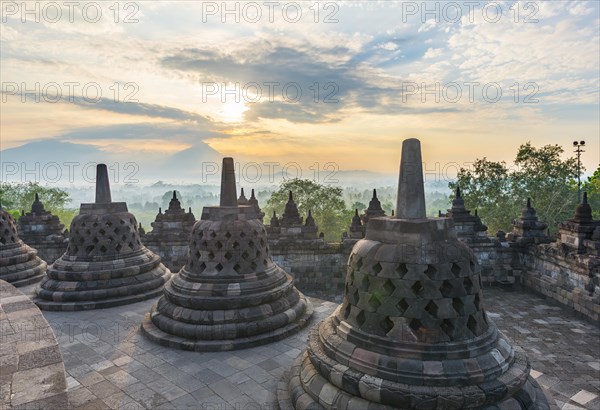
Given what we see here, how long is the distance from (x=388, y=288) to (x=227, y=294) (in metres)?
4.64

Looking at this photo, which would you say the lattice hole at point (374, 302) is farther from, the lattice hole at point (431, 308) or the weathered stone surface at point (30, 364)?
the weathered stone surface at point (30, 364)

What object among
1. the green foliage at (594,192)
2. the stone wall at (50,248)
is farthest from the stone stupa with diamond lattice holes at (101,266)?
the green foliage at (594,192)

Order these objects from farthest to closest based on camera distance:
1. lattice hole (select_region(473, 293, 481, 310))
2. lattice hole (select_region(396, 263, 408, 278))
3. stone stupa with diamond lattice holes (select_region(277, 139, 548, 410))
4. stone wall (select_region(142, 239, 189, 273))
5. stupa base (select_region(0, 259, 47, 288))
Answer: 1. stone wall (select_region(142, 239, 189, 273))
2. stupa base (select_region(0, 259, 47, 288))
3. lattice hole (select_region(473, 293, 481, 310))
4. lattice hole (select_region(396, 263, 408, 278))
5. stone stupa with diamond lattice holes (select_region(277, 139, 548, 410))

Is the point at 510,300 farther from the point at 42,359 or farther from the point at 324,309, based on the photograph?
the point at 42,359

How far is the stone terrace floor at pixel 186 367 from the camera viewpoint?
5766 millimetres

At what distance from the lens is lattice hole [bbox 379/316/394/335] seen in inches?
175

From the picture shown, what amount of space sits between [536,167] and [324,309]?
109ft

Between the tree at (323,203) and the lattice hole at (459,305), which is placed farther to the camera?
the tree at (323,203)

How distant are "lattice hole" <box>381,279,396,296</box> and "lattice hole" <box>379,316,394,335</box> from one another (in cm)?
30

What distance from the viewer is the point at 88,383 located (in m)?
6.24

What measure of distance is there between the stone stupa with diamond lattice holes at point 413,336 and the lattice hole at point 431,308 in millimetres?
12

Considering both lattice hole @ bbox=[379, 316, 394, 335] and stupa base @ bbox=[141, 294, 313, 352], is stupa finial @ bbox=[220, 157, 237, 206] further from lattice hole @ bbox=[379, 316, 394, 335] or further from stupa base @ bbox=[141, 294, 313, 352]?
lattice hole @ bbox=[379, 316, 394, 335]

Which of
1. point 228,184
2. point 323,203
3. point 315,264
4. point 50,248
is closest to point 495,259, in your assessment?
point 315,264

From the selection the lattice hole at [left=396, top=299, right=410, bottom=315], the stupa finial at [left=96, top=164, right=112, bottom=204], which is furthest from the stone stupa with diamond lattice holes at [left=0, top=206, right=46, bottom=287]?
the lattice hole at [left=396, top=299, right=410, bottom=315]
